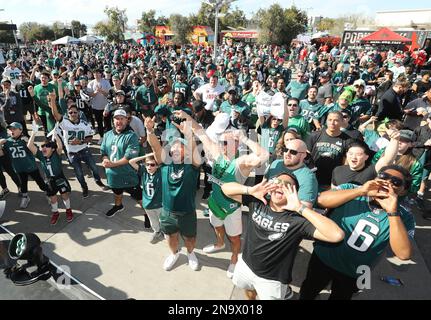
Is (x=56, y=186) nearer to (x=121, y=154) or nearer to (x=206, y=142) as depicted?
(x=121, y=154)

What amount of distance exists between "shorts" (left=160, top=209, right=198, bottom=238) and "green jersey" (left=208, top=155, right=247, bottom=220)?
1.12 ft

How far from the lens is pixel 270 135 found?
16.4 feet

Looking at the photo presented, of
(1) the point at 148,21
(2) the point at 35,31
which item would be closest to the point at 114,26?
(1) the point at 148,21

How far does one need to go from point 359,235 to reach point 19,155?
225 inches

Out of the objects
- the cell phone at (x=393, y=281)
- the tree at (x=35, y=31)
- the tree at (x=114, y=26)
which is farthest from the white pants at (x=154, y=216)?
the tree at (x=35, y=31)

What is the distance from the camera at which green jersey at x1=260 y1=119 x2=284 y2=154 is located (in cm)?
494

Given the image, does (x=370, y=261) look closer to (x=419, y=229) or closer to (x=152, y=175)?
(x=152, y=175)

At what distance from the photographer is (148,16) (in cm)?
5297

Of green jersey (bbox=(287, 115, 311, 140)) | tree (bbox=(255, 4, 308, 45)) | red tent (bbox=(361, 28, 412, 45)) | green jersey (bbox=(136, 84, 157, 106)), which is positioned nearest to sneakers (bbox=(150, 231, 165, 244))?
green jersey (bbox=(287, 115, 311, 140))

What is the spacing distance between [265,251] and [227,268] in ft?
5.66

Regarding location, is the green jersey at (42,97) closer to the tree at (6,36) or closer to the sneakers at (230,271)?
the sneakers at (230,271)

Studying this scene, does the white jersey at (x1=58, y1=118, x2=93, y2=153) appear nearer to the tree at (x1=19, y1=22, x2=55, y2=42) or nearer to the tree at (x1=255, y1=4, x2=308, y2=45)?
the tree at (x1=255, y1=4, x2=308, y2=45)
